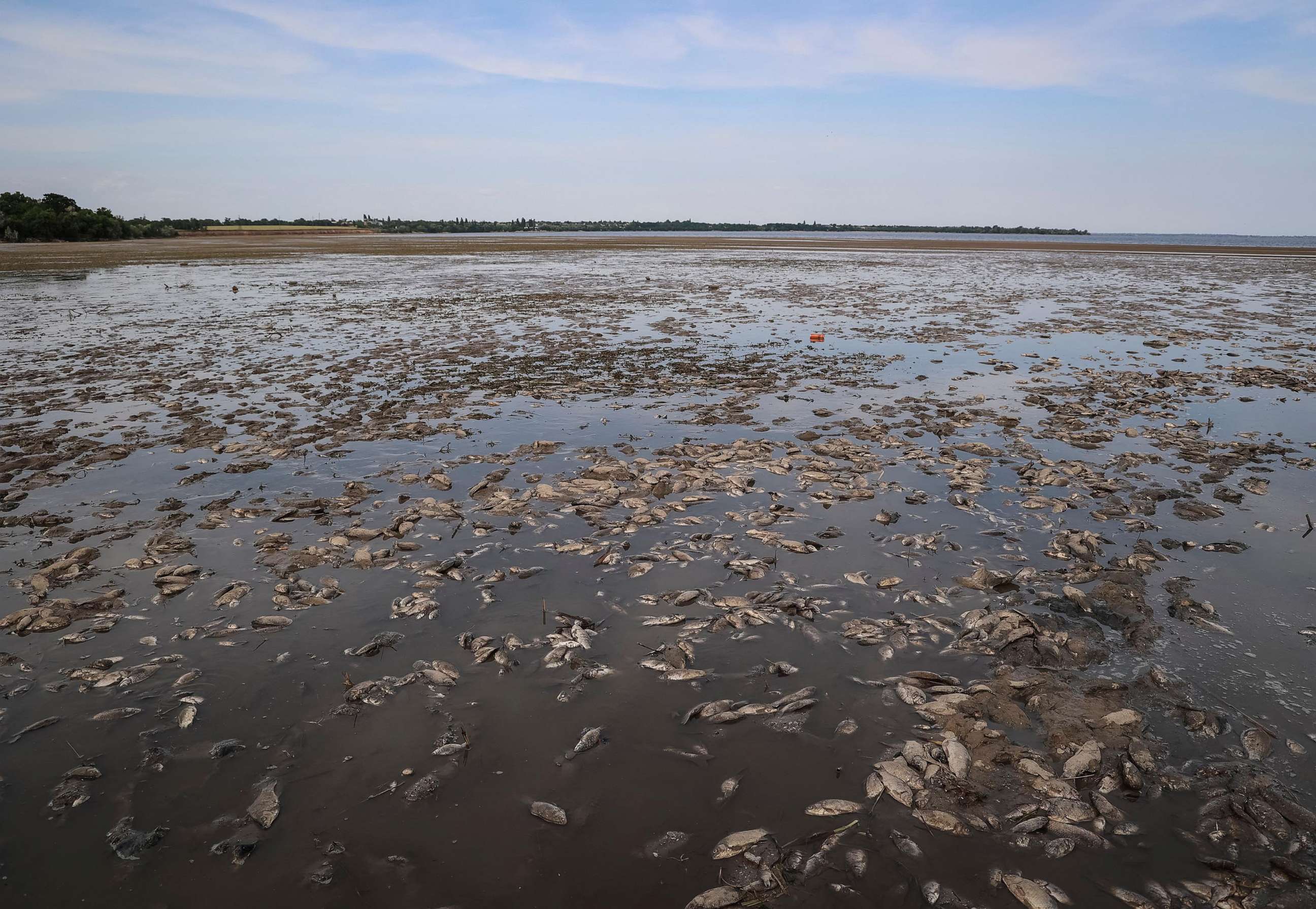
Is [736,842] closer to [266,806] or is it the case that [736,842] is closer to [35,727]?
[266,806]

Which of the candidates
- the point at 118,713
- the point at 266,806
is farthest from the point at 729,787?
the point at 118,713

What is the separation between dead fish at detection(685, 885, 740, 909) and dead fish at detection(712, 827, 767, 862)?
249 mm

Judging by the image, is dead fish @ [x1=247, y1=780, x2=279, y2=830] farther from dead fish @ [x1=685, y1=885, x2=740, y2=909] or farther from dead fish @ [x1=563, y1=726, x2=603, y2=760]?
dead fish @ [x1=685, y1=885, x2=740, y2=909]

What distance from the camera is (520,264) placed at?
63906 mm

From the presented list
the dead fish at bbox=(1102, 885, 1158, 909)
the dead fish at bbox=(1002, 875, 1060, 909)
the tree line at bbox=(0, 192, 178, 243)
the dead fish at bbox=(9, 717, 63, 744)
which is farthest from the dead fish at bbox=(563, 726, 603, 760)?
the tree line at bbox=(0, 192, 178, 243)

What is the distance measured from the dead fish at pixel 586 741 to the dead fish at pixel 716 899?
1504mm

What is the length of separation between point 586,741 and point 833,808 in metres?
1.94

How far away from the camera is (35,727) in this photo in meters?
5.47

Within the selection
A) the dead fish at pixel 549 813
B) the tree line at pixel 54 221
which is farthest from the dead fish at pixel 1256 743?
the tree line at pixel 54 221

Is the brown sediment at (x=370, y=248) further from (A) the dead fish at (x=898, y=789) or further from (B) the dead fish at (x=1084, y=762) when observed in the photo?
(B) the dead fish at (x=1084, y=762)

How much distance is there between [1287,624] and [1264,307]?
38.0 m

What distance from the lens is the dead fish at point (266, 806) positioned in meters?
4.60

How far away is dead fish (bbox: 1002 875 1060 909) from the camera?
4008 millimetres

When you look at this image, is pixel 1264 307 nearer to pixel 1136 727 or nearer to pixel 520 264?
pixel 1136 727
